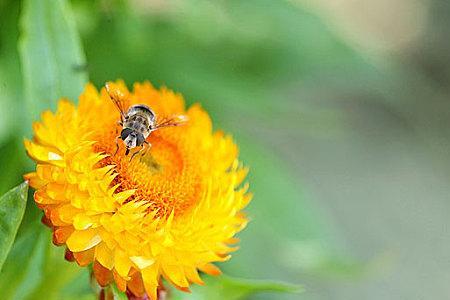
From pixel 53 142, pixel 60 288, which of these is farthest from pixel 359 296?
pixel 53 142

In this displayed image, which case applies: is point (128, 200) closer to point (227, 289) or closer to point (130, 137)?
point (130, 137)

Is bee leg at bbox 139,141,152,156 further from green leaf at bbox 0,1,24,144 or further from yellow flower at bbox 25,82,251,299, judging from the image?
green leaf at bbox 0,1,24,144

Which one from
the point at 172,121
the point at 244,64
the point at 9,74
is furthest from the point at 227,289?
the point at 244,64

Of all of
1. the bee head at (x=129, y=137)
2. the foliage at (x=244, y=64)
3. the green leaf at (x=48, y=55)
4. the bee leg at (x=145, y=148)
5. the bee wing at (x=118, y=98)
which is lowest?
the bee head at (x=129, y=137)

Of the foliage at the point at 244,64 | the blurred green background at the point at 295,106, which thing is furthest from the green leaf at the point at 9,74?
the foliage at the point at 244,64

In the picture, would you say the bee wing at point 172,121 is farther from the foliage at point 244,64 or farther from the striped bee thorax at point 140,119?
the foliage at point 244,64

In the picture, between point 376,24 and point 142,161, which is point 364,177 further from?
point 142,161
